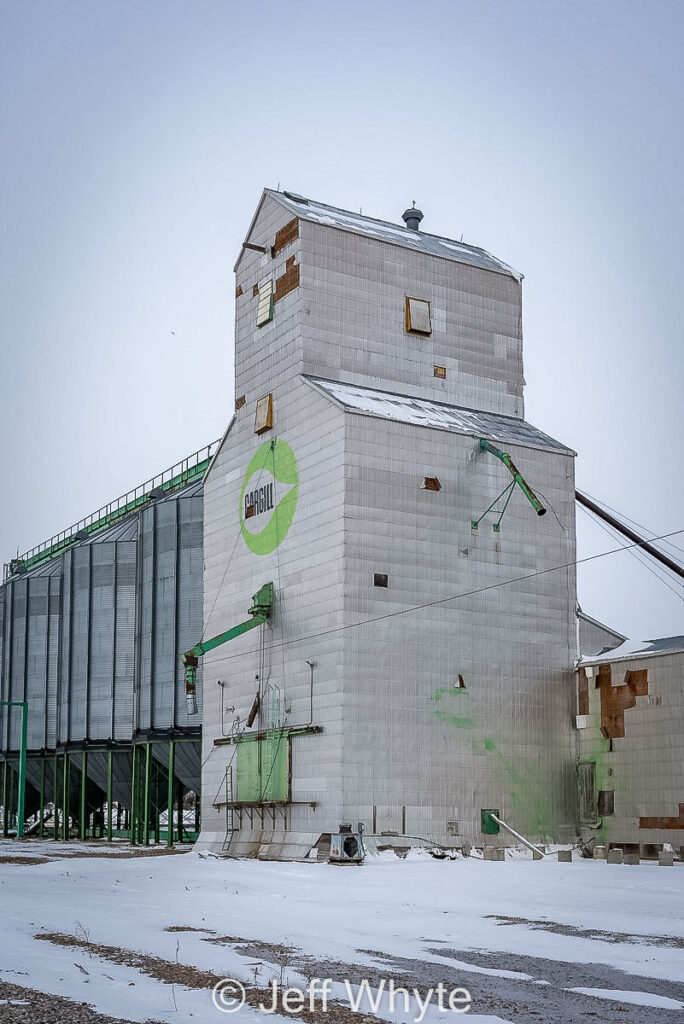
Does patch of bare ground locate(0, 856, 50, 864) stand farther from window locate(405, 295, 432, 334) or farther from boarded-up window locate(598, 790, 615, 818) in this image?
window locate(405, 295, 432, 334)

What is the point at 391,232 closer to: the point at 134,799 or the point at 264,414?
the point at 264,414

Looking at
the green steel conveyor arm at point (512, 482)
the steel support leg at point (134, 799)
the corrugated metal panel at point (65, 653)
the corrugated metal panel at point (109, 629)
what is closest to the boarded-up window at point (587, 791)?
the green steel conveyor arm at point (512, 482)

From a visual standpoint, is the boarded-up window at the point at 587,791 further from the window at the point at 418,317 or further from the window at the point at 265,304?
the window at the point at 265,304

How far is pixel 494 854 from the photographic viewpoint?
43969 millimetres

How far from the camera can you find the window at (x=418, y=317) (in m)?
53.0

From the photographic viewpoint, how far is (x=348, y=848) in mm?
42156

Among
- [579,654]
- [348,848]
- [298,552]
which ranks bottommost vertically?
[348,848]

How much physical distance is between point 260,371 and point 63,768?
35680 millimetres

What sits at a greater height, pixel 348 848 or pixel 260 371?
pixel 260 371

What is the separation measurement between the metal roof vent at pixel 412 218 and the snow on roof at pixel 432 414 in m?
11.8

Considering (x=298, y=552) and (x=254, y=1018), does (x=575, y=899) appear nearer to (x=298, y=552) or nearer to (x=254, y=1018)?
(x=254, y=1018)

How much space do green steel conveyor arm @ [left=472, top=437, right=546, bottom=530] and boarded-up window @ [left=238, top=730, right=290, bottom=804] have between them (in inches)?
467

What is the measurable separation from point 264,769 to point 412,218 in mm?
28458

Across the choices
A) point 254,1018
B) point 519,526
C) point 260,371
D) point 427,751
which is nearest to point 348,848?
point 427,751
